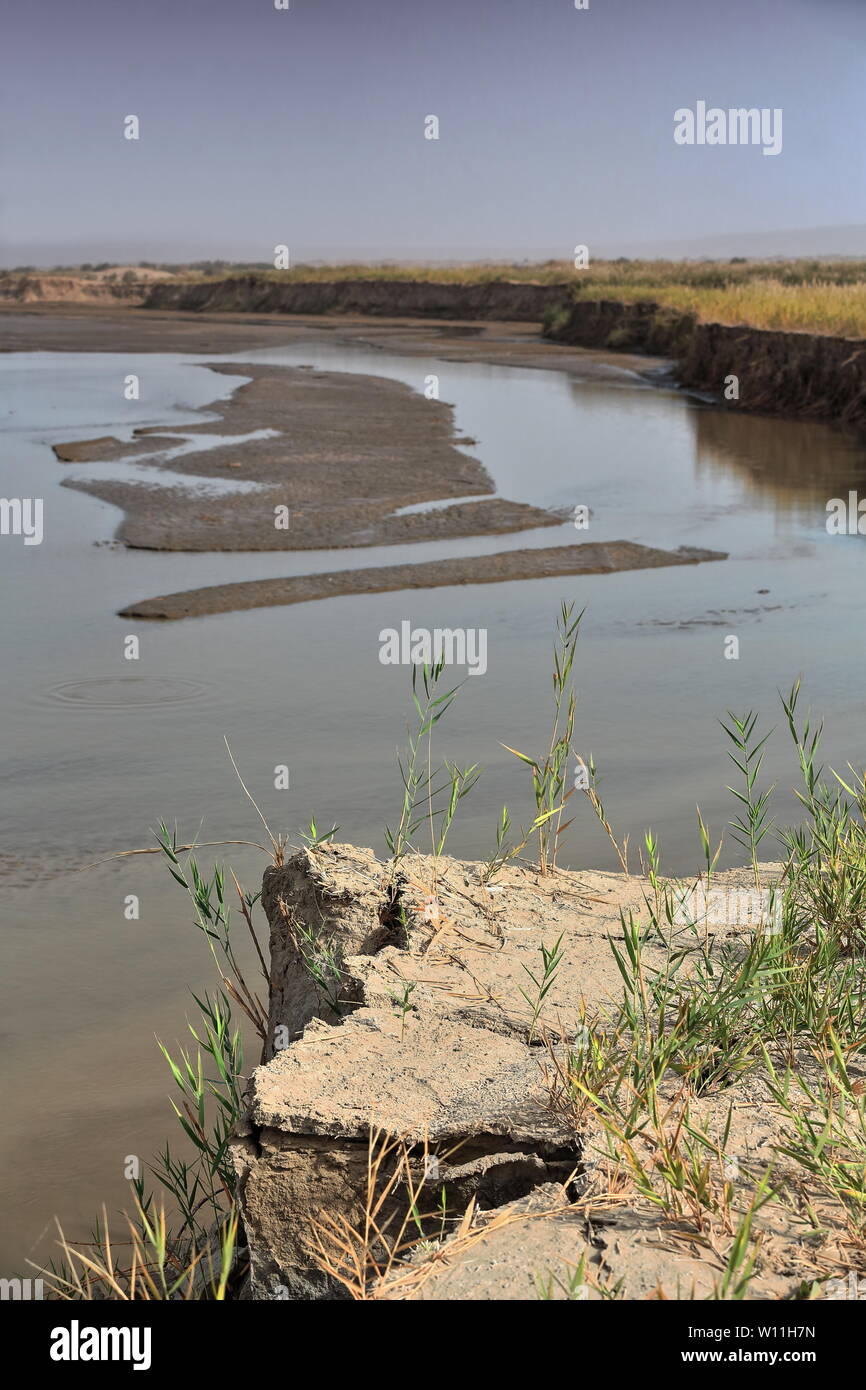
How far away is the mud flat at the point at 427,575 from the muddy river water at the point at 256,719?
187mm

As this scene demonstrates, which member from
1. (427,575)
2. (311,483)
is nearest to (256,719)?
(427,575)

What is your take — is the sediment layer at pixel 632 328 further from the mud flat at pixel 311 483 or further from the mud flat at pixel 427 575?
the mud flat at pixel 427 575

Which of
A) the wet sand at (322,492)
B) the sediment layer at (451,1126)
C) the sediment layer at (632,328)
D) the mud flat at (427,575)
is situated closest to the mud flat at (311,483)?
the wet sand at (322,492)

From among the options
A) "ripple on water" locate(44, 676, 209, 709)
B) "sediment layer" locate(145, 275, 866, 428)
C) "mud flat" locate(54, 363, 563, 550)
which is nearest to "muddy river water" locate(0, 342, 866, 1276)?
"ripple on water" locate(44, 676, 209, 709)

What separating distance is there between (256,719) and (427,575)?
9.65 feet

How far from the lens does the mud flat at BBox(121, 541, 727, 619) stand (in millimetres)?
8016

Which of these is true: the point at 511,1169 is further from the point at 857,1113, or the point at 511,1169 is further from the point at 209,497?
the point at 209,497

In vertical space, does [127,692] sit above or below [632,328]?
below

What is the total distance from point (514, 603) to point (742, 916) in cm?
508

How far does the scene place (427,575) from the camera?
8.73 m

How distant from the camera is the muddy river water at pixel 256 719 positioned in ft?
11.4

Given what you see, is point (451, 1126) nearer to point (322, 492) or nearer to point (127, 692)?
point (127, 692)

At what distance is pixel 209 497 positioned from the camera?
1108cm

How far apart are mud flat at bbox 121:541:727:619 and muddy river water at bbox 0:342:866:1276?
187 mm
